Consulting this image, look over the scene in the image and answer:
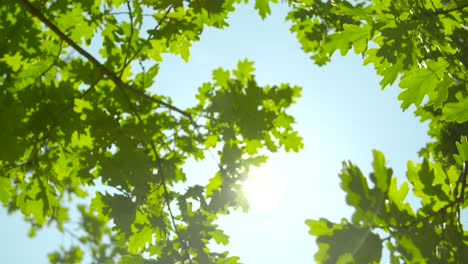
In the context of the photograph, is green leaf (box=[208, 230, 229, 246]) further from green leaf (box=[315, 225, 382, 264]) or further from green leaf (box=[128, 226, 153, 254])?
green leaf (box=[315, 225, 382, 264])

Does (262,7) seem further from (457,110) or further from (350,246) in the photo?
(350,246)

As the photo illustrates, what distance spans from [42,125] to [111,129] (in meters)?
0.55

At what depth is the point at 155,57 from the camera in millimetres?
4113

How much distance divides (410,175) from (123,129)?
2.49 m

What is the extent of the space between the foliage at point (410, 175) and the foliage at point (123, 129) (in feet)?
4.84

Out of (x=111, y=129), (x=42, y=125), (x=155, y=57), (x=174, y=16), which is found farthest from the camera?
(x=155, y=57)

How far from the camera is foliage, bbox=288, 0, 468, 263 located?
1.43m

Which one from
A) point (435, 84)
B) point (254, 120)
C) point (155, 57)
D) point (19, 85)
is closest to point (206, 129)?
point (254, 120)

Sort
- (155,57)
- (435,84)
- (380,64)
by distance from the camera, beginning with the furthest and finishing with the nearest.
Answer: (155,57) < (380,64) < (435,84)

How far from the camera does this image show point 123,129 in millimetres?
3402

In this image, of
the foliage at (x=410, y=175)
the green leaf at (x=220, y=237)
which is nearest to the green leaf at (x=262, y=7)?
the foliage at (x=410, y=175)

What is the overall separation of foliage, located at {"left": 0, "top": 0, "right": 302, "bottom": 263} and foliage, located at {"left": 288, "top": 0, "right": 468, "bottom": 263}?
147cm

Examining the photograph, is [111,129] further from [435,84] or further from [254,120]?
[435,84]

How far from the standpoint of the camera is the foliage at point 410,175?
143cm
